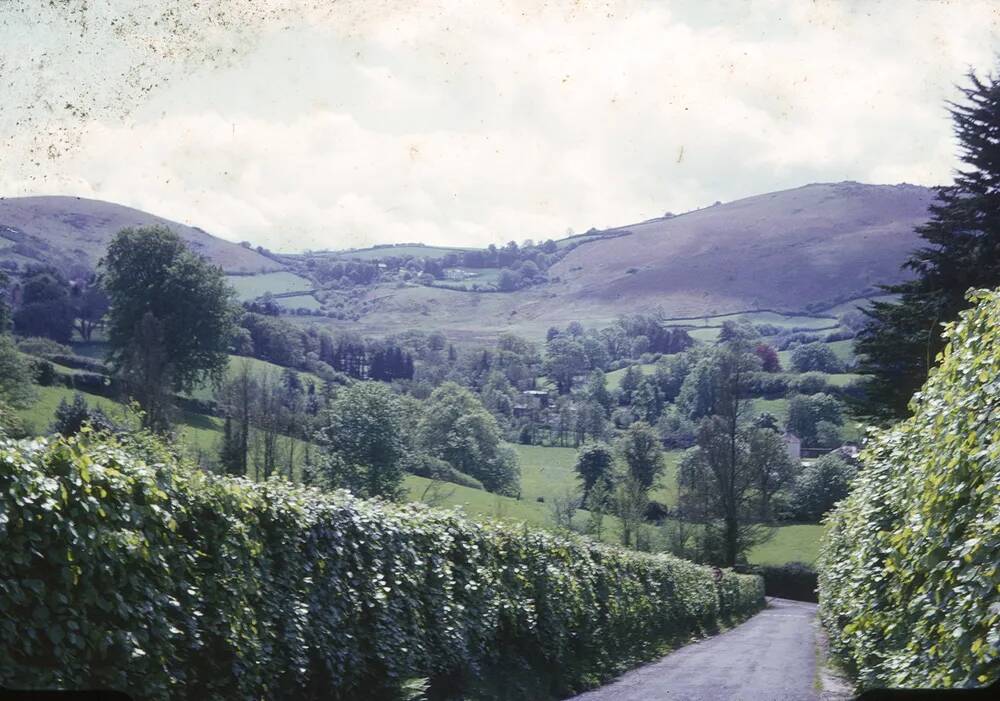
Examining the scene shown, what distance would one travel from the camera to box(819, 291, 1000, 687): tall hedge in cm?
605

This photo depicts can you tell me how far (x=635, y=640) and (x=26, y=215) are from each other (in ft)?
256

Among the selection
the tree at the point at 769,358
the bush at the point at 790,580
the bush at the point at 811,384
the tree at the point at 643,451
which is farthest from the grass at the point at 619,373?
the bush at the point at 790,580

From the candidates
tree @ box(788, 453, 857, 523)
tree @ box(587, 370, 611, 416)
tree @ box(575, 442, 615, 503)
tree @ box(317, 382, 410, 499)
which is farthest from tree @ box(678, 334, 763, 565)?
tree @ box(587, 370, 611, 416)

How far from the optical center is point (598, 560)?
2245cm

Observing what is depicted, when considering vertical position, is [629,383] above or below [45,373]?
above

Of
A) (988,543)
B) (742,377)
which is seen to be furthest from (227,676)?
(742,377)

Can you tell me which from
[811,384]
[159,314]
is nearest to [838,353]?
[811,384]

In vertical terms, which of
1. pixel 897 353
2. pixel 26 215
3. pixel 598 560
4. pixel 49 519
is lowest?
pixel 598 560

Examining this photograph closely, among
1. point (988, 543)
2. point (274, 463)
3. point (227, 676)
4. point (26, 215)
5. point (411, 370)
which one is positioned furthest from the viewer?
point (411, 370)

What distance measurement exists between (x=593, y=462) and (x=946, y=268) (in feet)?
265

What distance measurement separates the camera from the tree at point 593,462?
356 feet

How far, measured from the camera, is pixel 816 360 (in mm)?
136875

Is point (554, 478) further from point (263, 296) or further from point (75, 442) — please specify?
point (75, 442)

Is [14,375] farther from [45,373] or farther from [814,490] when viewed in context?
[814,490]
